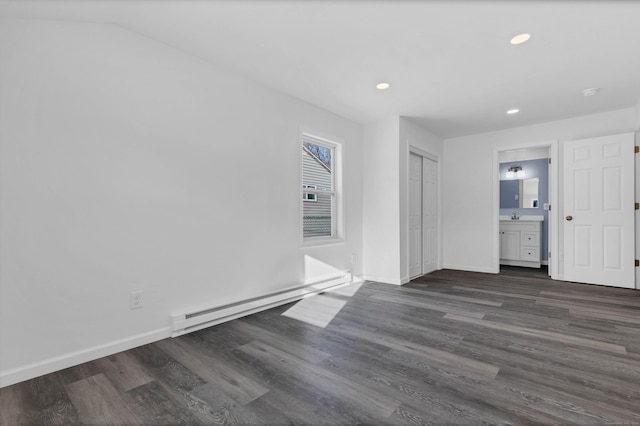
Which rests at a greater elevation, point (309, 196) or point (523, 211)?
point (309, 196)

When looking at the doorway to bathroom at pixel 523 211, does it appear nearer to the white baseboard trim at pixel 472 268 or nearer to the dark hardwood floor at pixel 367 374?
the white baseboard trim at pixel 472 268

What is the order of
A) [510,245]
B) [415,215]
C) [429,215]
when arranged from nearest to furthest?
[415,215]
[429,215]
[510,245]

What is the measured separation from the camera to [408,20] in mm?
2256

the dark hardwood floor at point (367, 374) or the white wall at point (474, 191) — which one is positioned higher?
the white wall at point (474, 191)

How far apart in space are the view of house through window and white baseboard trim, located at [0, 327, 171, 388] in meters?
2.06

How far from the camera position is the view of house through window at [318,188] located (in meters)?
4.07

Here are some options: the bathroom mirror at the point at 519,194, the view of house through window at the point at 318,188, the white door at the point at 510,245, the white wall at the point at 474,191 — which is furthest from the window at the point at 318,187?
the bathroom mirror at the point at 519,194

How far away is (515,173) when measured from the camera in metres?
6.56

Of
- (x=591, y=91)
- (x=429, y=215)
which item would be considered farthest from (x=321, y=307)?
(x=591, y=91)

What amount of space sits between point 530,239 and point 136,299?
21.1 feet

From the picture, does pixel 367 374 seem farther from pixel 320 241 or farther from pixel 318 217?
pixel 318 217

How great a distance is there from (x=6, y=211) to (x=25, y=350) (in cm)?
87

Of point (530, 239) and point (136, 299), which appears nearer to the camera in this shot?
point (136, 299)

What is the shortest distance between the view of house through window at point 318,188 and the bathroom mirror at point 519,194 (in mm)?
4426
